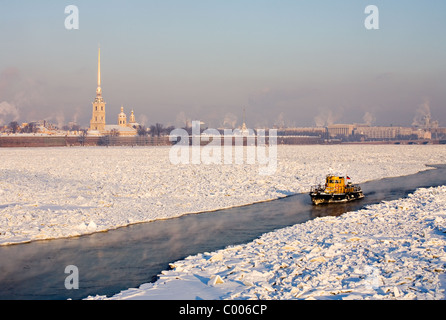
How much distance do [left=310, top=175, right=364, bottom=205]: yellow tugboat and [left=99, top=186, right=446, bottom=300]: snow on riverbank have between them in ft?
21.0

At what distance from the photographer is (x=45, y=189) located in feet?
79.0

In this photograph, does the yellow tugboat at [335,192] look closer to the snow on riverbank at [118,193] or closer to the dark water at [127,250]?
the dark water at [127,250]

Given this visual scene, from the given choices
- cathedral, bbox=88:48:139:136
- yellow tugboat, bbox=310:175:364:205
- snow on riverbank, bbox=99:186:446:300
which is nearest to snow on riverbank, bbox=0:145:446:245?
yellow tugboat, bbox=310:175:364:205

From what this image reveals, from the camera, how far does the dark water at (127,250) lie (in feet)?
33.6

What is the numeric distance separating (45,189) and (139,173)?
8.82 metres

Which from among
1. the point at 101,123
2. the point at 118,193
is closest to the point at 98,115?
the point at 101,123

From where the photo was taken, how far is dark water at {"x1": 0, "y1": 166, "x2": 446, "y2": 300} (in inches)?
403

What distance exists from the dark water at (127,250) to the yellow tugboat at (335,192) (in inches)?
49.9

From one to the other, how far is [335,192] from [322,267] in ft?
40.9

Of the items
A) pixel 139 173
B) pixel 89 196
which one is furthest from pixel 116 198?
pixel 139 173

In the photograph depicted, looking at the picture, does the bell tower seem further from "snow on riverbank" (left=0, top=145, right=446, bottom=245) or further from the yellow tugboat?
the yellow tugboat

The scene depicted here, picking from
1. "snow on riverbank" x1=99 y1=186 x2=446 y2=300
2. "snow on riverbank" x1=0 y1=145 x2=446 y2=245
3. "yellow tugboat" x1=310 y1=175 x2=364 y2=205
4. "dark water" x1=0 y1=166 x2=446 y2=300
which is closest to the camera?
"snow on riverbank" x1=99 y1=186 x2=446 y2=300

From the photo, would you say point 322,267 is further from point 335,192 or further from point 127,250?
point 335,192

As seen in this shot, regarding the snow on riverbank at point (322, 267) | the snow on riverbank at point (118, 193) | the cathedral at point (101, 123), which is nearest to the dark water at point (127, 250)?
the snow on riverbank at point (322, 267)
